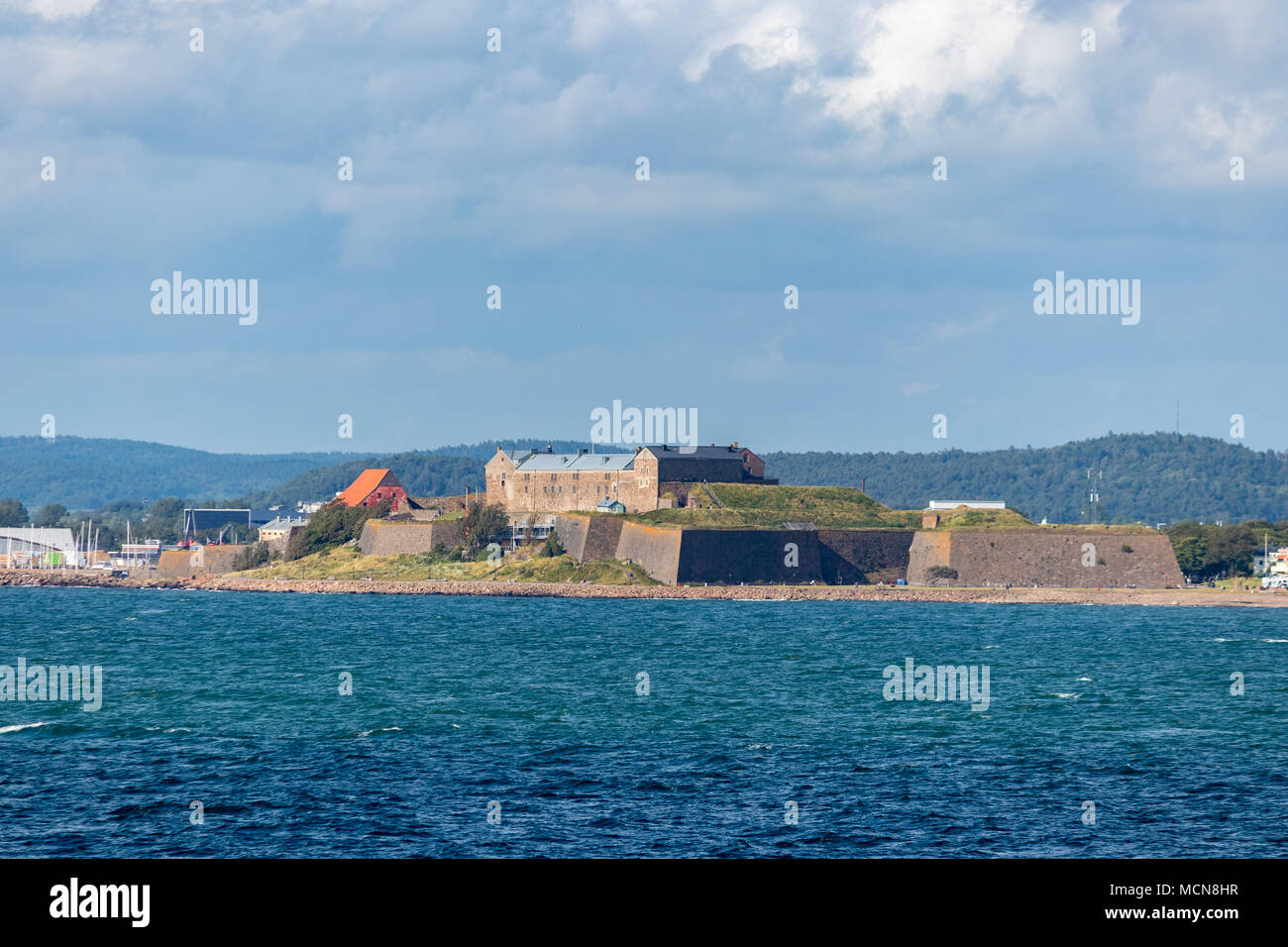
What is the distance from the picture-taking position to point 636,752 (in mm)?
30125

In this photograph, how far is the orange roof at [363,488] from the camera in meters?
140

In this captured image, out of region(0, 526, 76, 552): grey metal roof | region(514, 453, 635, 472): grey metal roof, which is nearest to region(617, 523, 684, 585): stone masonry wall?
region(514, 453, 635, 472): grey metal roof

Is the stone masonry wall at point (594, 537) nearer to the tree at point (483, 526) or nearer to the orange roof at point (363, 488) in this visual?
the tree at point (483, 526)

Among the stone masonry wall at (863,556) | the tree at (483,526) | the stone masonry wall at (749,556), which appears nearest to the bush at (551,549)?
the tree at (483,526)

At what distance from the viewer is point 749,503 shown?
11138 cm

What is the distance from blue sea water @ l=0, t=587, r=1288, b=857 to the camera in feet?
69.3

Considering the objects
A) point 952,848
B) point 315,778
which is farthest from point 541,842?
point 315,778

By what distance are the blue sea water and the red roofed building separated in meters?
68.7

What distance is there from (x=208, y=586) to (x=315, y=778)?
106769 millimetres

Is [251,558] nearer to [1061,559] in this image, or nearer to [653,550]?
[653,550]

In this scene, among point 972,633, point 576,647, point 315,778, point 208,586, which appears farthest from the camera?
point 208,586
